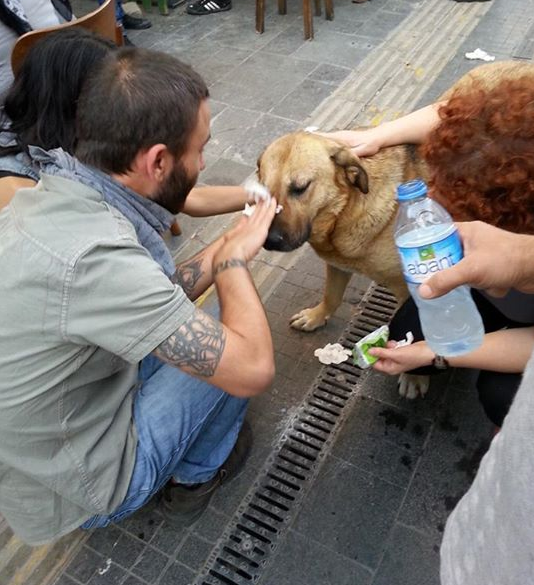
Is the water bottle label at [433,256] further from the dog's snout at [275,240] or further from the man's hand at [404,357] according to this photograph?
the dog's snout at [275,240]

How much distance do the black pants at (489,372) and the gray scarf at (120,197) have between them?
127 centimetres

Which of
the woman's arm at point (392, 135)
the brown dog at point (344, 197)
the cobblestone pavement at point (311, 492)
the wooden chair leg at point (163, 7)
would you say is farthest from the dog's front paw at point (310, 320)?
the wooden chair leg at point (163, 7)

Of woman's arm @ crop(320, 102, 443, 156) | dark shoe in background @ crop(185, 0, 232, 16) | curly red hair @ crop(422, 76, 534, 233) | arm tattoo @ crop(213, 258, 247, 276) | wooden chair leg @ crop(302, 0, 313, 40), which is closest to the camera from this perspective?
curly red hair @ crop(422, 76, 534, 233)

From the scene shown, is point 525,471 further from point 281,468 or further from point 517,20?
point 517,20

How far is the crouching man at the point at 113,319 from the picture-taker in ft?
4.97

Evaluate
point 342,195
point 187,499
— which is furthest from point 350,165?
point 187,499

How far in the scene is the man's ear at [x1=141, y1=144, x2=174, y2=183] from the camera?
1.80 meters

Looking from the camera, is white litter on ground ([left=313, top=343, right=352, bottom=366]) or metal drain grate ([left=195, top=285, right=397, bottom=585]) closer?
metal drain grate ([left=195, top=285, right=397, bottom=585])

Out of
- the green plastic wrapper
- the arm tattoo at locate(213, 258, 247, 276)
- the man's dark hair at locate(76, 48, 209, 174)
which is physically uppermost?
the man's dark hair at locate(76, 48, 209, 174)

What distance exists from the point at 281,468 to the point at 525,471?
1931 mm

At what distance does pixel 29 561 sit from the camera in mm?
2342

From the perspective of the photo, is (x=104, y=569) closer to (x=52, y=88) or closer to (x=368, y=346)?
(x=368, y=346)

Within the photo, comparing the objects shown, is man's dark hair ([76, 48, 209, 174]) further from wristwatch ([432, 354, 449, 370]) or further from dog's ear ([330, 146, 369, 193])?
wristwatch ([432, 354, 449, 370])

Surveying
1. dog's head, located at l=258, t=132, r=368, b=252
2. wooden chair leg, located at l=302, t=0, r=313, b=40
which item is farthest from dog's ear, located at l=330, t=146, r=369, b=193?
wooden chair leg, located at l=302, t=0, r=313, b=40
